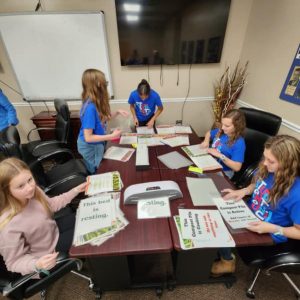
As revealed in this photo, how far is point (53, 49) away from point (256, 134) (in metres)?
2.88

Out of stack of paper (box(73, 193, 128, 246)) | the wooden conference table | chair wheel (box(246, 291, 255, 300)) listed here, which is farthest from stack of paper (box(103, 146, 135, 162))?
chair wheel (box(246, 291, 255, 300))

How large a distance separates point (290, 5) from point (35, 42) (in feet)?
10.3

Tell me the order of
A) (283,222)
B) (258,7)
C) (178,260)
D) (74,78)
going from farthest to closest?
1. (74,78)
2. (258,7)
3. (178,260)
4. (283,222)

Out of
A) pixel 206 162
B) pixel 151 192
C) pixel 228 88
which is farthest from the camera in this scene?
pixel 228 88

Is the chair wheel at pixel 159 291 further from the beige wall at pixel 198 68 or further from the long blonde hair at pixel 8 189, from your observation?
the beige wall at pixel 198 68

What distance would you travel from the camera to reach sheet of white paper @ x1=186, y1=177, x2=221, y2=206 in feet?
3.29

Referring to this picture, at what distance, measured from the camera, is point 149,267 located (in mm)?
1341

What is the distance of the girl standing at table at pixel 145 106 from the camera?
2.27m

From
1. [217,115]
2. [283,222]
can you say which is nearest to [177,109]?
[217,115]

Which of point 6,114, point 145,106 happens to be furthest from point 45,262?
point 6,114

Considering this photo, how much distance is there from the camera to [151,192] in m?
0.98

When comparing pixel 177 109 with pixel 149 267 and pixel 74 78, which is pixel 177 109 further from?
pixel 149 267

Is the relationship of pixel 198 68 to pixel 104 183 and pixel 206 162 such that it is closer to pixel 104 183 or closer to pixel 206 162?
pixel 206 162

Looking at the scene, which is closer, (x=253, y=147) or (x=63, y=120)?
(x=253, y=147)
